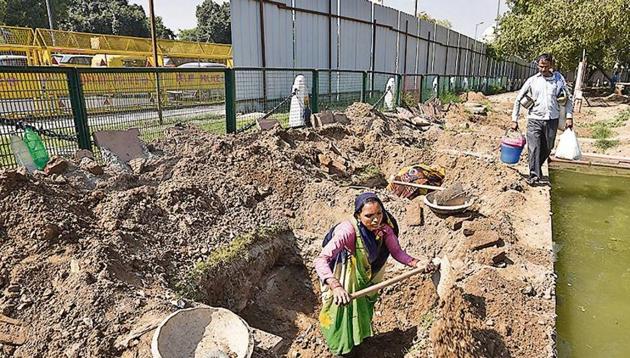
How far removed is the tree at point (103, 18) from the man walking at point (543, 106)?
3913 centimetres

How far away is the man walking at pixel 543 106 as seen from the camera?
20.2ft

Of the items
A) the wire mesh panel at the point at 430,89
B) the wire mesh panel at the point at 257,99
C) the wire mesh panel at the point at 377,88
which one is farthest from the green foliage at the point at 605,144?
the wire mesh panel at the point at 430,89

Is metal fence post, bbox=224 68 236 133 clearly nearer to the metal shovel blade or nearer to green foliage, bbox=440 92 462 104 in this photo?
the metal shovel blade

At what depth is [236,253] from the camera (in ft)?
13.4

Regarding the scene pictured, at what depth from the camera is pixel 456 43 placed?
A: 3194 centimetres

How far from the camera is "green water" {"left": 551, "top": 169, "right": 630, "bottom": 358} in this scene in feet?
12.7

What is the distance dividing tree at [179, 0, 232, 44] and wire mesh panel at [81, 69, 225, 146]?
40.6 m

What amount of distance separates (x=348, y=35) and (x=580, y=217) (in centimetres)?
1261

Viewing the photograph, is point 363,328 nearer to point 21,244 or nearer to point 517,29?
point 21,244

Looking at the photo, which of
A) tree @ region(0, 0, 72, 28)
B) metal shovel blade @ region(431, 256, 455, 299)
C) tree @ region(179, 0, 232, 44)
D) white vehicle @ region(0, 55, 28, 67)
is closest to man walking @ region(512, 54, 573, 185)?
metal shovel blade @ region(431, 256, 455, 299)

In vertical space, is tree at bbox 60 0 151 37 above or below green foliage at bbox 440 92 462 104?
above

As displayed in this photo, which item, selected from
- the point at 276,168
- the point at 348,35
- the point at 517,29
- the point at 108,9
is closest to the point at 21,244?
the point at 276,168

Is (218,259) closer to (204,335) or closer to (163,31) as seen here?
(204,335)

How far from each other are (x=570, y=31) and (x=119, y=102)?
59.4ft
